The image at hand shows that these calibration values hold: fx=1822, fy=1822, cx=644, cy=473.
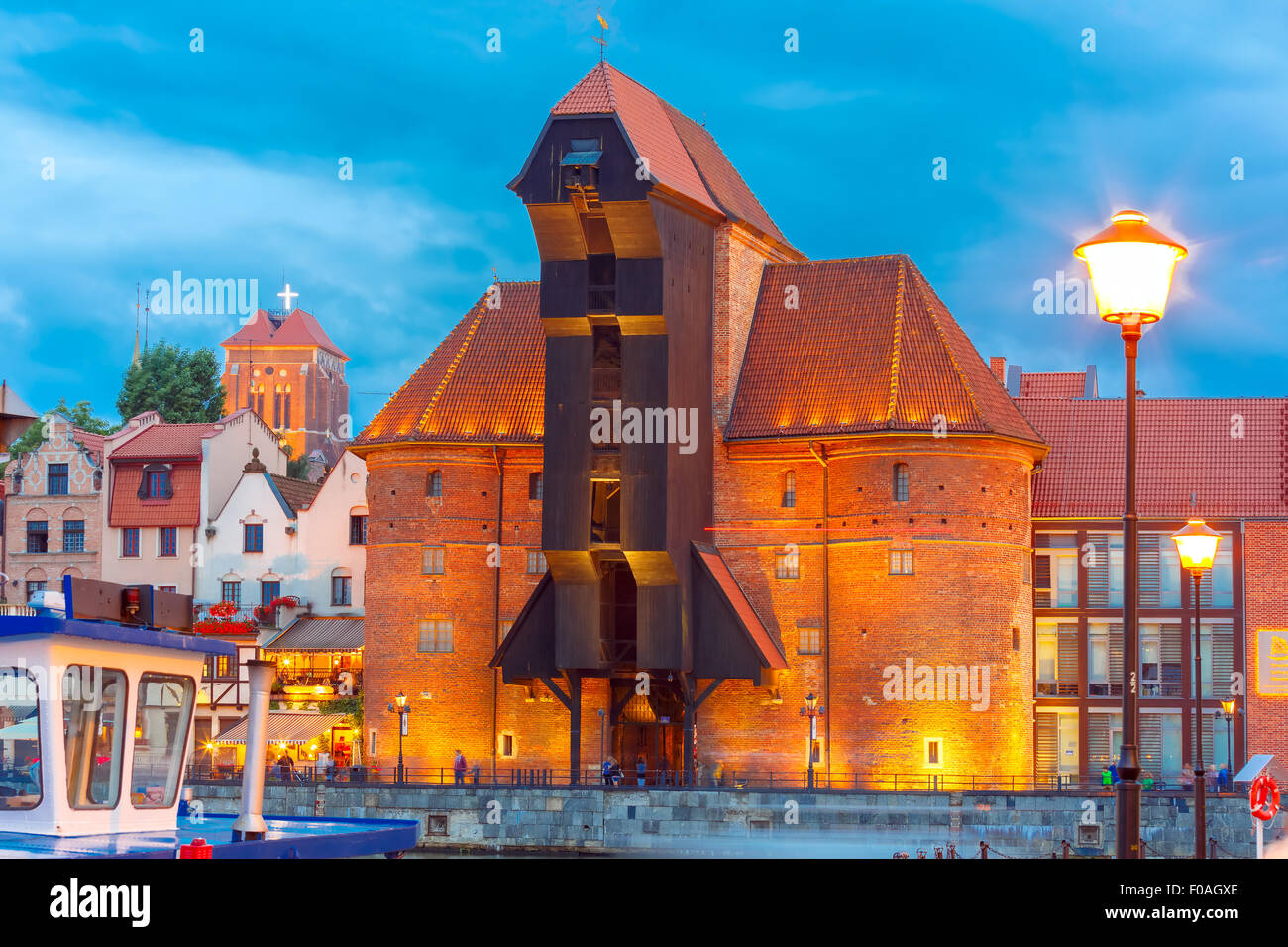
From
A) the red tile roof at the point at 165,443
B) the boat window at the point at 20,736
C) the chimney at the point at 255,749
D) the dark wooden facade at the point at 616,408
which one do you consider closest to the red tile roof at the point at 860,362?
the dark wooden facade at the point at 616,408

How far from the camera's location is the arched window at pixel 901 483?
5322cm

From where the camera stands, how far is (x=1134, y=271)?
1191cm

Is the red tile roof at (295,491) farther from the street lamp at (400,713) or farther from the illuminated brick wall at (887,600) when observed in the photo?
the illuminated brick wall at (887,600)

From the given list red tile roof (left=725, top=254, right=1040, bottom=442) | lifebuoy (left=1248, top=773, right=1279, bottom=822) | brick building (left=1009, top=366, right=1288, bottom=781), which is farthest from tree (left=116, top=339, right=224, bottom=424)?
lifebuoy (left=1248, top=773, right=1279, bottom=822)

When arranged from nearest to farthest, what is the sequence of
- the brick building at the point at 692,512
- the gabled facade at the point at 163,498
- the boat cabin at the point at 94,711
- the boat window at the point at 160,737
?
the boat cabin at the point at 94,711 < the boat window at the point at 160,737 < the brick building at the point at 692,512 < the gabled facade at the point at 163,498

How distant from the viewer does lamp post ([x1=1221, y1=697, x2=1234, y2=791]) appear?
51.4m

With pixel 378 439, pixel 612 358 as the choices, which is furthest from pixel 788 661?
pixel 378 439

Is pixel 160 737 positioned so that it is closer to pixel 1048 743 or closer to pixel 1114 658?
pixel 1048 743

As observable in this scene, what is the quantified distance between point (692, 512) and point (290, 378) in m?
120

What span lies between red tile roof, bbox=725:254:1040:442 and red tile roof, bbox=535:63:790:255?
3.15m

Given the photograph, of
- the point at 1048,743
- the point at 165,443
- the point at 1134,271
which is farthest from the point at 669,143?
the point at 1134,271

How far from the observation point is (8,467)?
237 ft

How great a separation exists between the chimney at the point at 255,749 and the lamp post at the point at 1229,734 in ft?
129

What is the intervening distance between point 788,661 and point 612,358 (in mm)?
10406
